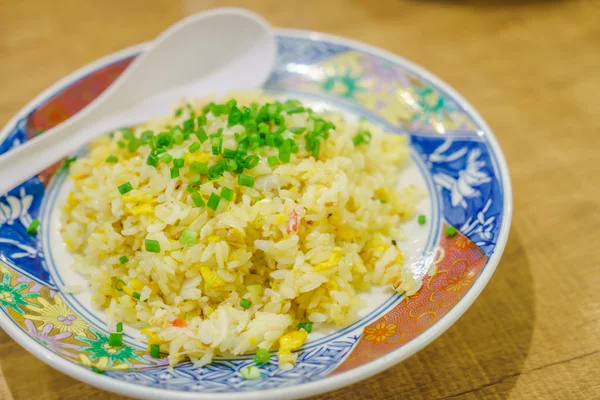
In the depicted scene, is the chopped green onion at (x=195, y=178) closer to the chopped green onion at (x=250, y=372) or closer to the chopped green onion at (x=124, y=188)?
the chopped green onion at (x=124, y=188)

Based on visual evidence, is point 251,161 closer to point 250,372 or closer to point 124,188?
point 124,188

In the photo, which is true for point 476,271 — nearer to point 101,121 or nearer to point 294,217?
point 294,217

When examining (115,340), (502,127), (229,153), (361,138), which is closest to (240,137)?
(229,153)

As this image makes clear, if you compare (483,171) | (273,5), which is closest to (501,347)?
(483,171)

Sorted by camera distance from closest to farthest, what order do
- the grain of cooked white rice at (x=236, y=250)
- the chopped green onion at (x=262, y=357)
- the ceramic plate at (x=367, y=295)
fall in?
the ceramic plate at (x=367, y=295), the chopped green onion at (x=262, y=357), the grain of cooked white rice at (x=236, y=250)

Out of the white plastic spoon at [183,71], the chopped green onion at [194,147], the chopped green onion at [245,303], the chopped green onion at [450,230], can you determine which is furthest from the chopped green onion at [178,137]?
the chopped green onion at [450,230]

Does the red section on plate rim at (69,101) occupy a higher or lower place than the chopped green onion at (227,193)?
higher
